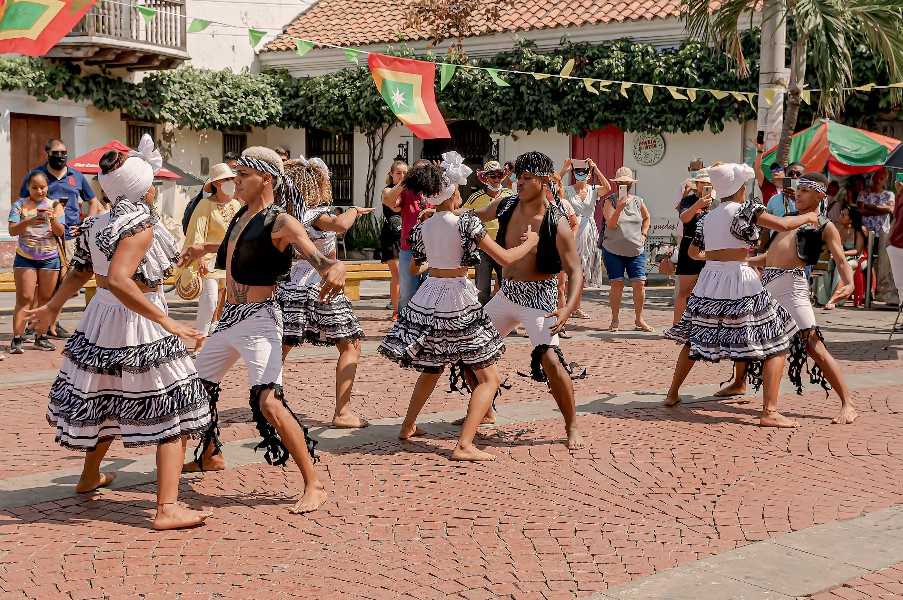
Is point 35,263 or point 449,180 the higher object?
point 449,180

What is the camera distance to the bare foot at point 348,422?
280 inches

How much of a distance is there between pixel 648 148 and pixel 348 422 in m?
15.1

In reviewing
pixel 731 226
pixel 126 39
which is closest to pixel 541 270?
pixel 731 226

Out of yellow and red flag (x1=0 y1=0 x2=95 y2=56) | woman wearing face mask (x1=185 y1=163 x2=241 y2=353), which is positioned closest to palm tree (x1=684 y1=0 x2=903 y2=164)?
woman wearing face mask (x1=185 y1=163 x2=241 y2=353)

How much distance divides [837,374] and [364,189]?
18621 millimetres

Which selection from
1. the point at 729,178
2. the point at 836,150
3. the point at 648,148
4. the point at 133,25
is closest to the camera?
the point at 729,178

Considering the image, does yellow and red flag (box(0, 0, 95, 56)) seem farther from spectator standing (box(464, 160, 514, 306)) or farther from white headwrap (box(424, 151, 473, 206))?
white headwrap (box(424, 151, 473, 206))

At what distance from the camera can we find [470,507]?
5.39m

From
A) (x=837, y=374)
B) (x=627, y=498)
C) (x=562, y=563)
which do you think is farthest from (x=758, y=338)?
(x=562, y=563)

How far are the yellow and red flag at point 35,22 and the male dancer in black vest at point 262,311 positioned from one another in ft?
19.4

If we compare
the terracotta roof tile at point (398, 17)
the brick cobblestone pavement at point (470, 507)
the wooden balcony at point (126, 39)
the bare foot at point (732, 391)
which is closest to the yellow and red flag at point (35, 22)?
the brick cobblestone pavement at point (470, 507)

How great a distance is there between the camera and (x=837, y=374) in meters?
7.55

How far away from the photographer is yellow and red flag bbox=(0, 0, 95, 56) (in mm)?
10328

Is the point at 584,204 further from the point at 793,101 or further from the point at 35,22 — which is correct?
the point at 35,22
